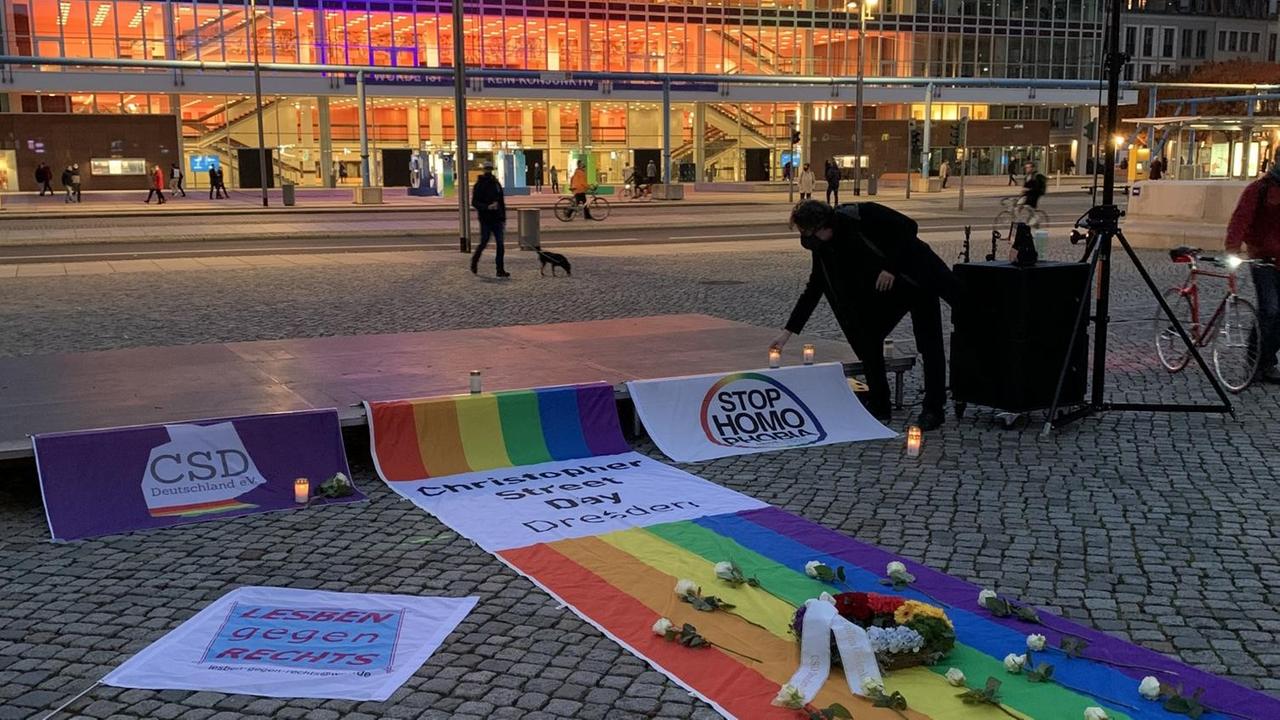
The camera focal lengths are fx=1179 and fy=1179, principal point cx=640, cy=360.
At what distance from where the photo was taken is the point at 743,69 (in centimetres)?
6875

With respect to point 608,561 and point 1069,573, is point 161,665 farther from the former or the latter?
point 1069,573

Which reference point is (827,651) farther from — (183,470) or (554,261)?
(554,261)

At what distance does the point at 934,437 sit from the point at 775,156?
63311 millimetres

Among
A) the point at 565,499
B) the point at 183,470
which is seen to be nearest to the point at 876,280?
the point at 565,499

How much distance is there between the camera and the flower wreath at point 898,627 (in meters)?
4.53

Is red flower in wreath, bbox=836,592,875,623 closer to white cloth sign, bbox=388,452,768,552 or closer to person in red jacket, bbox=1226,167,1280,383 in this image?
white cloth sign, bbox=388,452,768,552

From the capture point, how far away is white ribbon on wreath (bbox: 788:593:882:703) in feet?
14.3

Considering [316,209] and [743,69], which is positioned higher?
[743,69]

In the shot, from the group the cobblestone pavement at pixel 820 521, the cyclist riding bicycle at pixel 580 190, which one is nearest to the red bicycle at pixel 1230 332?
the cobblestone pavement at pixel 820 521

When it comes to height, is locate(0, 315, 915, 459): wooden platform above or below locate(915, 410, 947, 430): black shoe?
above

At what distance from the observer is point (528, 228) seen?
23.7 m

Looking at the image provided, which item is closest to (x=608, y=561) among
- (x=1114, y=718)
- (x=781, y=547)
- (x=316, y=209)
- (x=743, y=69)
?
(x=781, y=547)

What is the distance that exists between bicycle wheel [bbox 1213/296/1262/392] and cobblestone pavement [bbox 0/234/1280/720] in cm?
24

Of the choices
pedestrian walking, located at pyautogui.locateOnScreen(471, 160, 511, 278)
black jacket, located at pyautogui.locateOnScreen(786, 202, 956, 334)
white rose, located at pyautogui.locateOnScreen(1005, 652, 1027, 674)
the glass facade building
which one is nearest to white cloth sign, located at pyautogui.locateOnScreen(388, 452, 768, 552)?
black jacket, located at pyautogui.locateOnScreen(786, 202, 956, 334)
